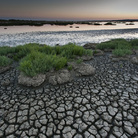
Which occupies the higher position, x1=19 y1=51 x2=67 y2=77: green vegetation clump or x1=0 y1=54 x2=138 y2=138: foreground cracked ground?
x1=19 y1=51 x2=67 y2=77: green vegetation clump

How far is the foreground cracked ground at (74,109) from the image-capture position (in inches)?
112

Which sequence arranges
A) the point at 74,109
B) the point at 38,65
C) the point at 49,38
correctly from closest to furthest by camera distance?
the point at 74,109 → the point at 38,65 → the point at 49,38

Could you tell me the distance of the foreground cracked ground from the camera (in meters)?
2.86

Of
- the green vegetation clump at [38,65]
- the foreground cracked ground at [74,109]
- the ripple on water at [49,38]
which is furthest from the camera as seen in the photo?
the ripple on water at [49,38]

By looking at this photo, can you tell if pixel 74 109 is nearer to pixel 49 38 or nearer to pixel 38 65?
pixel 38 65

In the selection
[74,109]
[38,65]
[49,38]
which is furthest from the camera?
[49,38]

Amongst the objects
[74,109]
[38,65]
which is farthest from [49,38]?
[74,109]

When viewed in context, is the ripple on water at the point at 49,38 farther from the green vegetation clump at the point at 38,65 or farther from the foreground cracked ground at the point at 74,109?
the foreground cracked ground at the point at 74,109

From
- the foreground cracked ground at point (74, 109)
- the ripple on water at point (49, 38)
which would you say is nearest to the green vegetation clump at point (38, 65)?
the foreground cracked ground at point (74, 109)

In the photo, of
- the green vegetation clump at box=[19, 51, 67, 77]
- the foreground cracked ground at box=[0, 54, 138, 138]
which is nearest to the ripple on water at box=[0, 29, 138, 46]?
the green vegetation clump at box=[19, 51, 67, 77]

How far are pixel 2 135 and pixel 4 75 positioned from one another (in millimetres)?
3641

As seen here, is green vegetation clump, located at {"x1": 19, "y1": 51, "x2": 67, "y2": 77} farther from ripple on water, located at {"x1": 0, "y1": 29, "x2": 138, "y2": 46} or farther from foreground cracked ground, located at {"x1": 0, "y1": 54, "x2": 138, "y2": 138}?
ripple on water, located at {"x1": 0, "y1": 29, "x2": 138, "y2": 46}

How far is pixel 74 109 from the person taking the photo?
3.55 metres

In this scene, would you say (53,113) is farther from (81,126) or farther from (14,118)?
(14,118)
